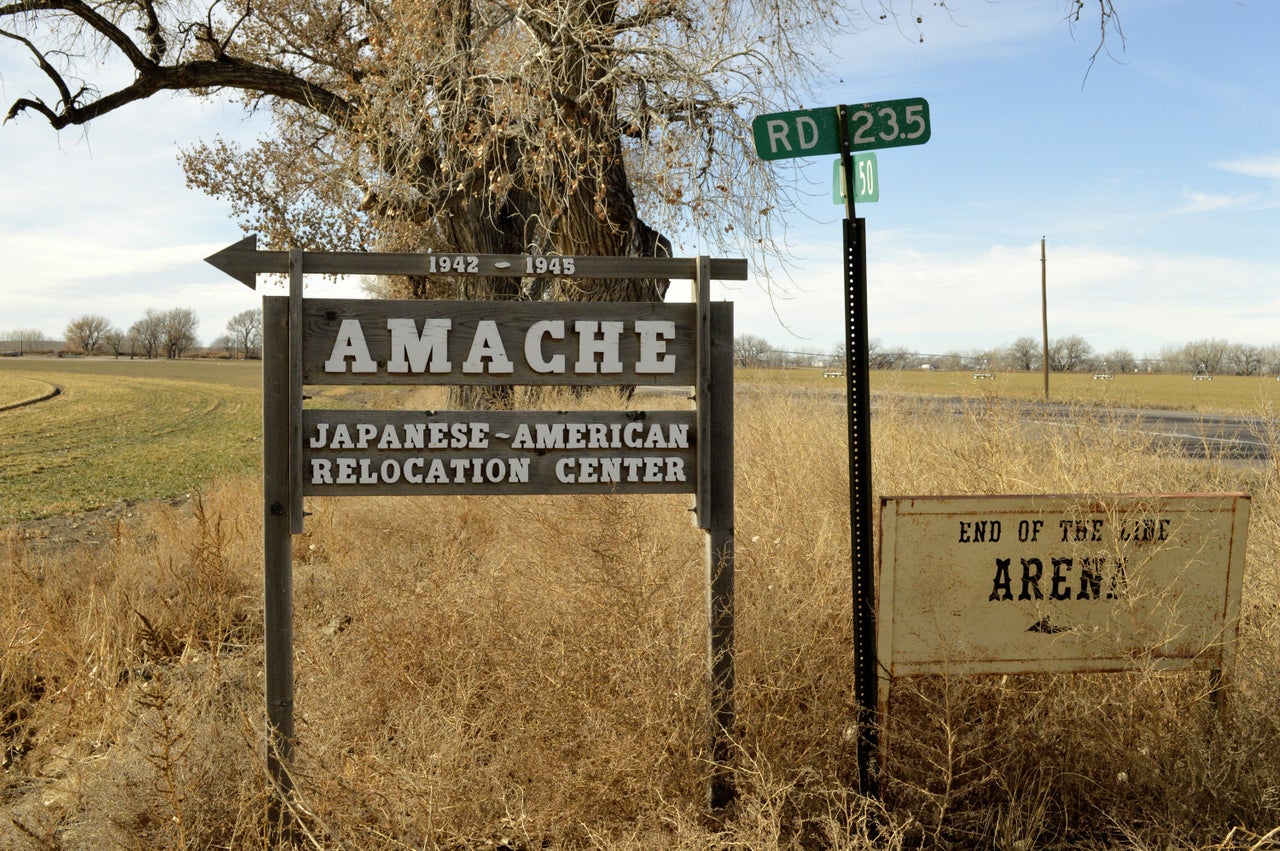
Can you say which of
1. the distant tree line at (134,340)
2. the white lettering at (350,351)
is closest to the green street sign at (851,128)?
the white lettering at (350,351)

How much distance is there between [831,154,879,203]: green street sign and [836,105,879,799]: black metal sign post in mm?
24

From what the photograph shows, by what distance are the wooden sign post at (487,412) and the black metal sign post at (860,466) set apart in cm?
48

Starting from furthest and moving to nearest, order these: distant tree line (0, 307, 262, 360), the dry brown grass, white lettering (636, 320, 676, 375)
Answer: distant tree line (0, 307, 262, 360)
white lettering (636, 320, 676, 375)
the dry brown grass

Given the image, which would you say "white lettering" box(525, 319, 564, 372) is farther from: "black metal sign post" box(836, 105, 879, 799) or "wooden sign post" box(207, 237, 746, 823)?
"black metal sign post" box(836, 105, 879, 799)

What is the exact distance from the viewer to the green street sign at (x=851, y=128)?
3.45 meters

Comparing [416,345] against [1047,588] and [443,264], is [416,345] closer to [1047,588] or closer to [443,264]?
[443,264]

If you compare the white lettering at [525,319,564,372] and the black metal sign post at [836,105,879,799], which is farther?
the white lettering at [525,319,564,372]

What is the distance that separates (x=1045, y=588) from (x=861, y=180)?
1.71 m

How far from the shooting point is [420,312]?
142 inches

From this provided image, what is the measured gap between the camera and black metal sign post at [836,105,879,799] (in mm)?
3430

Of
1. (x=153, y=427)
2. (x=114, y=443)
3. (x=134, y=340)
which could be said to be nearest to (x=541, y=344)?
(x=114, y=443)

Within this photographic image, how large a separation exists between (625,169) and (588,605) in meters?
7.32

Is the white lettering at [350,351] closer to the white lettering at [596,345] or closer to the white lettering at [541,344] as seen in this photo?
the white lettering at [541,344]

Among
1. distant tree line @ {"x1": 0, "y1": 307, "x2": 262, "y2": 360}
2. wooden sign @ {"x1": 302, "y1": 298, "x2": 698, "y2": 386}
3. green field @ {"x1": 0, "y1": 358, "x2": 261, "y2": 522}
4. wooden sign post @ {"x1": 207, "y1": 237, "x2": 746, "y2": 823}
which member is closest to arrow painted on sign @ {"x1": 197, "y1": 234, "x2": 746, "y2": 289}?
wooden sign post @ {"x1": 207, "y1": 237, "x2": 746, "y2": 823}
